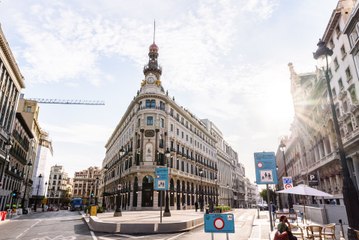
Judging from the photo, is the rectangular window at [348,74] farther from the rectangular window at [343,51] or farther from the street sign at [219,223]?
the street sign at [219,223]

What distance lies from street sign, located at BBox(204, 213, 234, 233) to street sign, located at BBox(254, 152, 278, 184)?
582cm

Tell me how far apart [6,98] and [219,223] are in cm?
4209

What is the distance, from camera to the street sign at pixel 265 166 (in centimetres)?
1255

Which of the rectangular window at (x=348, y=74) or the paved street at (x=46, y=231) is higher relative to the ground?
the rectangular window at (x=348, y=74)

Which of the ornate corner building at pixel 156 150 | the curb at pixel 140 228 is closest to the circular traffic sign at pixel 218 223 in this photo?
the curb at pixel 140 228

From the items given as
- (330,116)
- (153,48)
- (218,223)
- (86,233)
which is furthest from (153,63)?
(218,223)

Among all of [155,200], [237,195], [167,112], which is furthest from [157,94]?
[237,195]

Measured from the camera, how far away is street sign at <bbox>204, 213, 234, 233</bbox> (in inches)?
289

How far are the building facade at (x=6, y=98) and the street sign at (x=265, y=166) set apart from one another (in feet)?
110

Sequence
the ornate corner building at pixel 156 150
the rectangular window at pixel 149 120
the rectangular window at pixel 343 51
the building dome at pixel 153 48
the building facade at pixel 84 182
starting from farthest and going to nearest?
1. the building facade at pixel 84 182
2. the building dome at pixel 153 48
3. the rectangular window at pixel 149 120
4. the ornate corner building at pixel 156 150
5. the rectangular window at pixel 343 51

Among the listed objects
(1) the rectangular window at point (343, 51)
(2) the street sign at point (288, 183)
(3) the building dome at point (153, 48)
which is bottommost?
(2) the street sign at point (288, 183)

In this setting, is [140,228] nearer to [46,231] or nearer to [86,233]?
[86,233]

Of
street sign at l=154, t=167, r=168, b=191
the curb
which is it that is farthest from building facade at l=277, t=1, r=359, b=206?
street sign at l=154, t=167, r=168, b=191

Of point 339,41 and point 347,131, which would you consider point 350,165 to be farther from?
point 339,41
